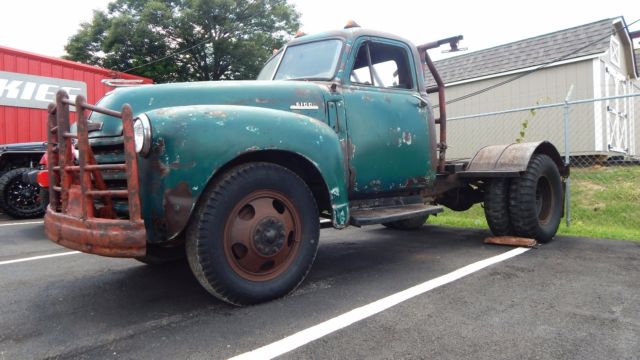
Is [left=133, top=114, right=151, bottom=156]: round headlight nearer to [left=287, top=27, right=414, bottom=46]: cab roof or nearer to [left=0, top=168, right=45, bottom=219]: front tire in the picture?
[left=287, top=27, right=414, bottom=46]: cab roof

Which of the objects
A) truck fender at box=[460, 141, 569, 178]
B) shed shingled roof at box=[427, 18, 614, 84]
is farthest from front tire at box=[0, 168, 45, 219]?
shed shingled roof at box=[427, 18, 614, 84]

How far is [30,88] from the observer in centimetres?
1062

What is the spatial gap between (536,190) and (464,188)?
2.81 ft

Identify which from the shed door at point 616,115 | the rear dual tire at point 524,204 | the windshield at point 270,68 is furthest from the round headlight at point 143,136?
the shed door at point 616,115

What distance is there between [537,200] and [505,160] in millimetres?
778

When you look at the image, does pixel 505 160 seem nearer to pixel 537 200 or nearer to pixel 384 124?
pixel 537 200

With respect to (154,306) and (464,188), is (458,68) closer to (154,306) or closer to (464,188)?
(464,188)

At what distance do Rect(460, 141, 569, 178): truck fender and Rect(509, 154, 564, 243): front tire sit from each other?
158 mm

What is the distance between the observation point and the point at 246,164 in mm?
3000

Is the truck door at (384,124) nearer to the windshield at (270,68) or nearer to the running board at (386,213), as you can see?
the running board at (386,213)

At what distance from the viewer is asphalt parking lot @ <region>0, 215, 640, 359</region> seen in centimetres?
237

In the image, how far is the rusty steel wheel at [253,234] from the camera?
2793 millimetres

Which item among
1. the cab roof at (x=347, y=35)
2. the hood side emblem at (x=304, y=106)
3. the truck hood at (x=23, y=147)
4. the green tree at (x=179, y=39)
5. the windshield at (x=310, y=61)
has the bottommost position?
the hood side emblem at (x=304, y=106)

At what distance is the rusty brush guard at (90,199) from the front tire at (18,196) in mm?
6573
